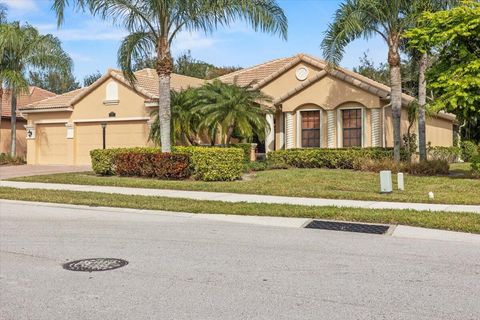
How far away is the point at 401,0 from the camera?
1894 cm

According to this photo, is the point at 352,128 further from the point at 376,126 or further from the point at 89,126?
the point at 89,126

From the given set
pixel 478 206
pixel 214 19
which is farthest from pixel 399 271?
pixel 214 19

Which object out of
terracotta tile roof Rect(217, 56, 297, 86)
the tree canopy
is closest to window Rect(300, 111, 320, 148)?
terracotta tile roof Rect(217, 56, 297, 86)

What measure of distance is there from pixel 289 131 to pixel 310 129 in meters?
0.95

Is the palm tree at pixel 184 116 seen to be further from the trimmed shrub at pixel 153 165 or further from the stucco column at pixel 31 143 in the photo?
the stucco column at pixel 31 143

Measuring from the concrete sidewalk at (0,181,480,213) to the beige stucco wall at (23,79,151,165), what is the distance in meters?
9.85

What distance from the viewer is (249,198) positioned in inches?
531

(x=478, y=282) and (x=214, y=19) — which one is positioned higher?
(x=214, y=19)

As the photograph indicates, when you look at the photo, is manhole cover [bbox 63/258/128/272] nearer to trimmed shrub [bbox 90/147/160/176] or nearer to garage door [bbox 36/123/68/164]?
trimmed shrub [bbox 90/147/160/176]

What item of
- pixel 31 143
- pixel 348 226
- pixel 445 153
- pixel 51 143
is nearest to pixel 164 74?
pixel 348 226

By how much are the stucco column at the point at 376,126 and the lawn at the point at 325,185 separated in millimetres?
3455

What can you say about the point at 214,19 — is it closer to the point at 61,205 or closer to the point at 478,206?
the point at 61,205

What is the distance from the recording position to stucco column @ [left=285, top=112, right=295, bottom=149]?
24.0 meters

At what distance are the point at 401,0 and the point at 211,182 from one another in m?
9.43
